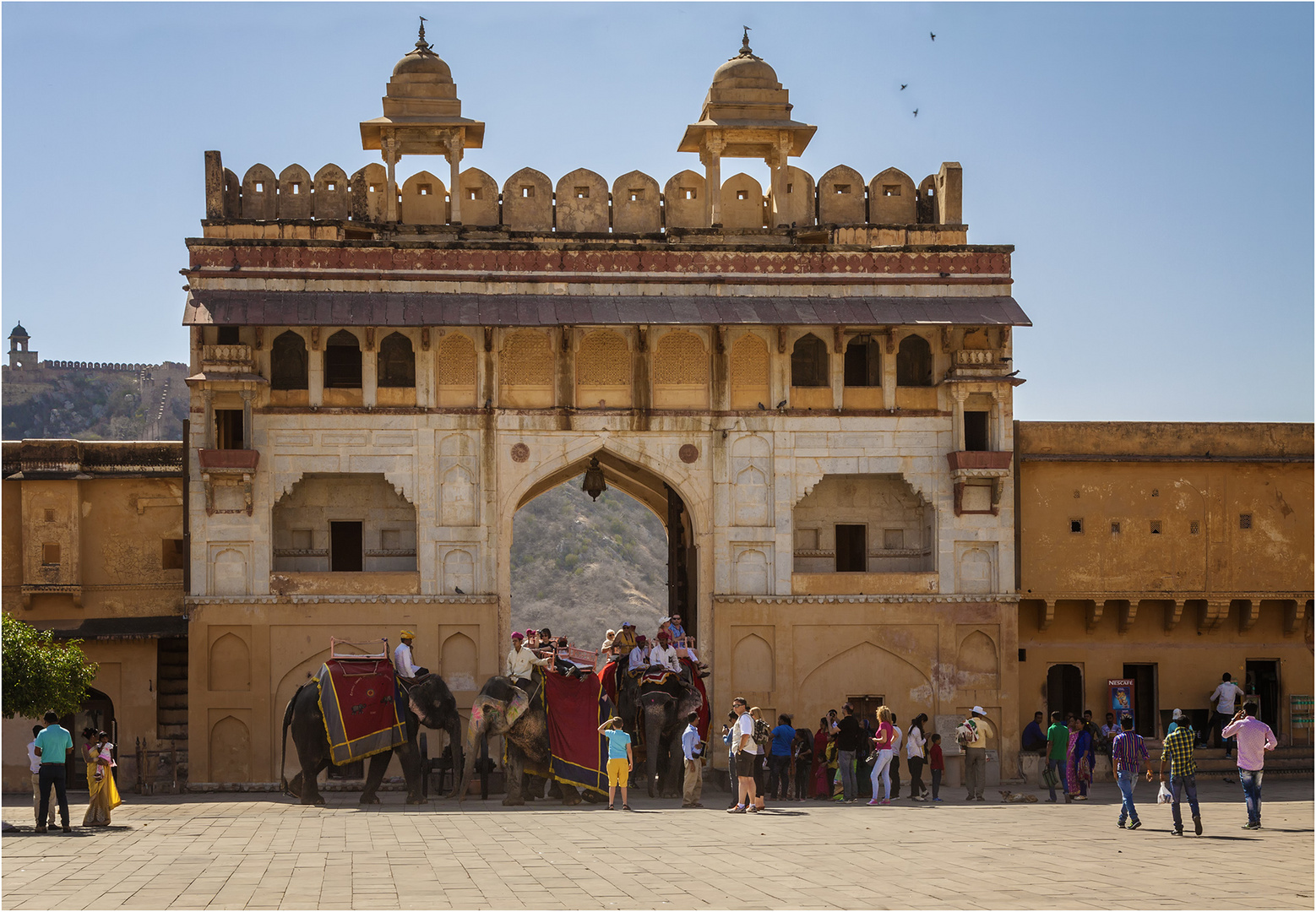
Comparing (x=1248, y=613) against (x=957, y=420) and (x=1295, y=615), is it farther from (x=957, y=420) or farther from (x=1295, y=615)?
(x=957, y=420)

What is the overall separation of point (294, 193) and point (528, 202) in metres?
3.44

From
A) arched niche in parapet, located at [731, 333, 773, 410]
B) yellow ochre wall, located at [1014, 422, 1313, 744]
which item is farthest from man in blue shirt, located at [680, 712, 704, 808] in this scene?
yellow ochre wall, located at [1014, 422, 1313, 744]

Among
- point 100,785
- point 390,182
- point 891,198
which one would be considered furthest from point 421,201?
point 100,785

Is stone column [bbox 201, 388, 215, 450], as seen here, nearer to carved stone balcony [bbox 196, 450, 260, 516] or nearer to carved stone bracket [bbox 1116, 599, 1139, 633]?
carved stone balcony [bbox 196, 450, 260, 516]

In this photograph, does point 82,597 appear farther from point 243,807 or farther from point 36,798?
point 36,798

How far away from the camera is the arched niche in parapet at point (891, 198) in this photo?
81.4 ft

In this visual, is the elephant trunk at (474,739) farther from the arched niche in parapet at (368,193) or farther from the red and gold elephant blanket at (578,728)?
the arched niche in parapet at (368,193)

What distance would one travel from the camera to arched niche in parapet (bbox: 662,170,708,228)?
80.2 ft

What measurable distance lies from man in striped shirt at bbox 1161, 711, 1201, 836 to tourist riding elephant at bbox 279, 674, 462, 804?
27.3 ft

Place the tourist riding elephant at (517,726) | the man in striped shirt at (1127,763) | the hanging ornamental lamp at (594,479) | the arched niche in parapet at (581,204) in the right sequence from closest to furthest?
1. the man in striped shirt at (1127,763)
2. the tourist riding elephant at (517,726)
3. the arched niche in parapet at (581,204)
4. the hanging ornamental lamp at (594,479)

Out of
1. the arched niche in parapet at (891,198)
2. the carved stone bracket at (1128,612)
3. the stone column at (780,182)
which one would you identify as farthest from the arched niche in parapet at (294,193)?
the carved stone bracket at (1128,612)

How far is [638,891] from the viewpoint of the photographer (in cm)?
1151

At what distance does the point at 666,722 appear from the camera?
19453 mm

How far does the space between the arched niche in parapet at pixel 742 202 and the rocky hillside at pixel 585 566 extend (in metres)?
37.1
